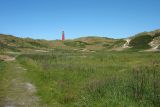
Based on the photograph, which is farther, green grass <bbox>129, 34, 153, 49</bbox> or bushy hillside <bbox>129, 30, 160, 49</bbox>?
green grass <bbox>129, 34, 153, 49</bbox>

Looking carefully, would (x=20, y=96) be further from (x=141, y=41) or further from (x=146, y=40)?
(x=141, y=41)

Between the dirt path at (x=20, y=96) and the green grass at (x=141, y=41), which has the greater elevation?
the green grass at (x=141, y=41)

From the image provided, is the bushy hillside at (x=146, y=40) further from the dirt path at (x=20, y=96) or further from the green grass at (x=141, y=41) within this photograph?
the dirt path at (x=20, y=96)

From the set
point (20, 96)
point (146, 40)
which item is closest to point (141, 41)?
point (146, 40)

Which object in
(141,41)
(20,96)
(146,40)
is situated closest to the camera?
(20,96)

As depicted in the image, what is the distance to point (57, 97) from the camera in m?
16.8

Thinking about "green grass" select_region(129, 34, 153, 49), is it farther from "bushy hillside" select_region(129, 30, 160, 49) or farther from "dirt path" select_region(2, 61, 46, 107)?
"dirt path" select_region(2, 61, 46, 107)

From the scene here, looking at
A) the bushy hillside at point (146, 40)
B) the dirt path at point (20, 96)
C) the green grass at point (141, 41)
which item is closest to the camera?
the dirt path at point (20, 96)

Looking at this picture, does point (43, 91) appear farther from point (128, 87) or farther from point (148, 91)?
point (148, 91)

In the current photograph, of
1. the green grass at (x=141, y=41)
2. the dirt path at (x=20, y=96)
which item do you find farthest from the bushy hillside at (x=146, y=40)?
the dirt path at (x=20, y=96)

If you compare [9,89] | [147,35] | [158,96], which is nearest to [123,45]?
[147,35]

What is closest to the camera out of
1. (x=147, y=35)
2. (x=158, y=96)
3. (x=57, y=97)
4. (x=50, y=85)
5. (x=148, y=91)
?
(x=158, y=96)

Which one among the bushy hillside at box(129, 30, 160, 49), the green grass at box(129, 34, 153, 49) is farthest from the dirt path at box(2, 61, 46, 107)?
the green grass at box(129, 34, 153, 49)

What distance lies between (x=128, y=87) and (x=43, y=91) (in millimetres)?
6184
